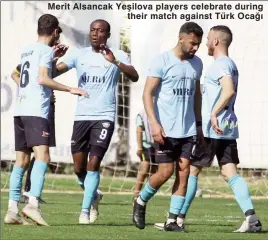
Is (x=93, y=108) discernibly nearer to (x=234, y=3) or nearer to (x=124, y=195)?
(x=124, y=195)

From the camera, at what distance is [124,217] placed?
39.0ft

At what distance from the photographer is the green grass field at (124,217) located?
30.3ft

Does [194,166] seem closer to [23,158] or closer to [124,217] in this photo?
[124,217]

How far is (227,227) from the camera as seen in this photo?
1061 centimetres

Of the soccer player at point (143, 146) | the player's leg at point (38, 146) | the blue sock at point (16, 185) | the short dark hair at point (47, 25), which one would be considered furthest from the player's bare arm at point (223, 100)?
the soccer player at point (143, 146)

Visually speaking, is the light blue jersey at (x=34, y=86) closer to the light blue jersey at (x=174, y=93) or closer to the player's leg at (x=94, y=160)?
the player's leg at (x=94, y=160)

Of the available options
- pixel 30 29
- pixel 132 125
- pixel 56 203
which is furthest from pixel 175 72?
pixel 30 29

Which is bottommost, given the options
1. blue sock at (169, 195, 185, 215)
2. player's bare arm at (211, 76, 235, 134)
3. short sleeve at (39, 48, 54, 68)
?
blue sock at (169, 195, 185, 215)

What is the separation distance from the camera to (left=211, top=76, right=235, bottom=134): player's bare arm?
395 inches

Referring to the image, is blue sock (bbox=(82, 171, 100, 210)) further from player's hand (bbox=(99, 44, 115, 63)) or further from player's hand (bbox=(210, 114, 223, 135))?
player's hand (bbox=(210, 114, 223, 135))

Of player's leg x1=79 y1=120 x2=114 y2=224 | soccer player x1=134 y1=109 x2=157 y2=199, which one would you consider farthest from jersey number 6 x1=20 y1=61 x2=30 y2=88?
soccer player x1=134 y1=109 x2=157 y2=199

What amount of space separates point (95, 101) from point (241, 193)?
6.14ft

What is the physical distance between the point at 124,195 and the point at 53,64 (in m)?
7.09

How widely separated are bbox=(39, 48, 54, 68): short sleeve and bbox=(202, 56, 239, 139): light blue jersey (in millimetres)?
1552
